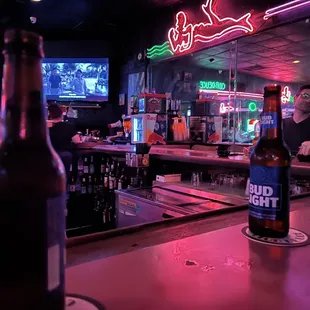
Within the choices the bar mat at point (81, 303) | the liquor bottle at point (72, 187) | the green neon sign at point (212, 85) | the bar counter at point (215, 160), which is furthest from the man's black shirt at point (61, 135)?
the green neon sign at point (212, 85)

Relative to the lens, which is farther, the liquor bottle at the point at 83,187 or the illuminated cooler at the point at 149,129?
the liquor bottle at the point at 83,187

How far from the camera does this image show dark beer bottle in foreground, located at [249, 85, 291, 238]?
739 millimetres

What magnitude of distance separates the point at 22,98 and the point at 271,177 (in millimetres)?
554

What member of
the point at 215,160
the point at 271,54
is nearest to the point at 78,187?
the point at 215,160

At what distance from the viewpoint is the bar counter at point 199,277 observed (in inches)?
18.8

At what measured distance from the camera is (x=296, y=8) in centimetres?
391

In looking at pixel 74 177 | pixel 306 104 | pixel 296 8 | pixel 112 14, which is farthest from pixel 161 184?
pixel 112 14

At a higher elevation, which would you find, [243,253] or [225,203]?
[243,253]

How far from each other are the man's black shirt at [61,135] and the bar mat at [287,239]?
9.89 ft

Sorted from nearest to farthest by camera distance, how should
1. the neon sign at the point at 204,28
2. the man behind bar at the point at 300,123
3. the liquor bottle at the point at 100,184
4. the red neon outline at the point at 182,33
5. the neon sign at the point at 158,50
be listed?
the man behind bar at the point at 300,123
the liquor bottle at the point at 100,184
the neon sign at the point at 204,28
the red neon outline at the point at 182,33
the neon sign at the point at 158,50

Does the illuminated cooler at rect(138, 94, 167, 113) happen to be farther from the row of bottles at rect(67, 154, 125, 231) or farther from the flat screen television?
the flat screen television

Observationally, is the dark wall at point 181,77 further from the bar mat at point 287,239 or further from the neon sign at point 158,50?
the bar mat at point 287,239

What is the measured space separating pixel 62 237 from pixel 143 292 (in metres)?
0.18

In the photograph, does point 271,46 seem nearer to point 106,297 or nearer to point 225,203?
point 225,203
